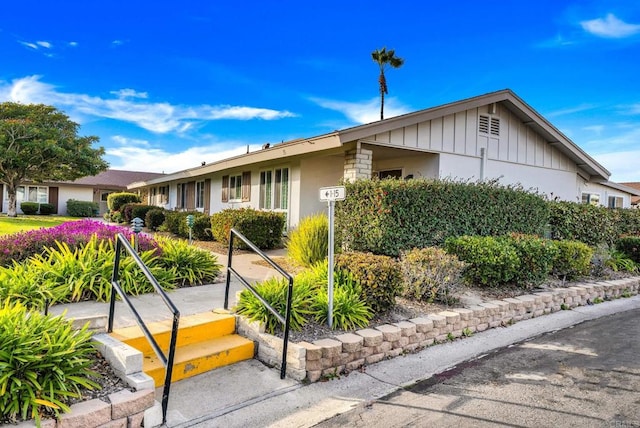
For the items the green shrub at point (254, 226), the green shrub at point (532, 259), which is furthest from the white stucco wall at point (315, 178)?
the green shrub at point (532, 259)

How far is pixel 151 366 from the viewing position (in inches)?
129

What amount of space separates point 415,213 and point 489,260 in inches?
63.1

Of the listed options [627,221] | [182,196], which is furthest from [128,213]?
[627,221]

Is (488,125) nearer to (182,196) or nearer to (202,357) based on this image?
(202,357)

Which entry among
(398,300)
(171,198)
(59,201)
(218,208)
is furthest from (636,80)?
(59,201)

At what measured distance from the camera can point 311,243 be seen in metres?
7.46

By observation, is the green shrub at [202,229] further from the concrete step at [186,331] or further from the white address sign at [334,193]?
the white address sign at [334,193]

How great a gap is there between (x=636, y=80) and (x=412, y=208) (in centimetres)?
1179

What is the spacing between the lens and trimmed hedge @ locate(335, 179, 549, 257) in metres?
7.12

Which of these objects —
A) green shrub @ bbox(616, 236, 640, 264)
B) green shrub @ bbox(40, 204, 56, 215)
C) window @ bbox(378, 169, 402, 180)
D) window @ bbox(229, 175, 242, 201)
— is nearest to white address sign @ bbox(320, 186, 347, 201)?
window @ bbox(378, 169, 402, 180)

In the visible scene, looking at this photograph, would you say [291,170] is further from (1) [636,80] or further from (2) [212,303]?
(1) [636,80]

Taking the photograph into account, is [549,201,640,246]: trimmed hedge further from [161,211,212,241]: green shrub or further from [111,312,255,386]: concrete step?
[161,211,212,241]: green shrub

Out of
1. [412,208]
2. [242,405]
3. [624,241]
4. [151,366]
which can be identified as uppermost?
[412,208]

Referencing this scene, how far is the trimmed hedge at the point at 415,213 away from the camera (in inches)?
280
